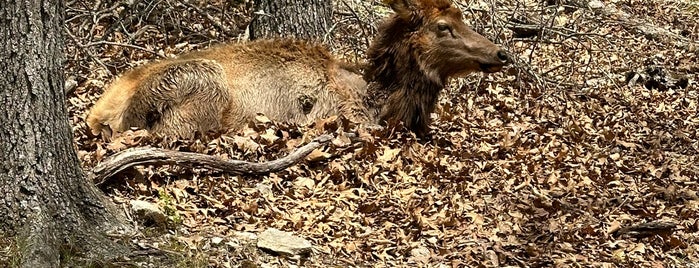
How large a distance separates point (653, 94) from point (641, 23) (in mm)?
3531

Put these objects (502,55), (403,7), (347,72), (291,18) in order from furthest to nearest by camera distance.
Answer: (291,18) < (347,72) < (403,7) < (502,55)

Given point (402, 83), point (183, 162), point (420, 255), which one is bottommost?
point (420, 255)

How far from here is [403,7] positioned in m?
8.89

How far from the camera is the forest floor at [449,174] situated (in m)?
6.19

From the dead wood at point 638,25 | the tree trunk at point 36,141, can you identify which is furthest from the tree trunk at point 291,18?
the tree trunk at point 36,141

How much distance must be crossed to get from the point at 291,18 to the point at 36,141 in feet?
17.8

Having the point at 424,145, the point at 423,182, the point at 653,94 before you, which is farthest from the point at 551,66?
the point at 423,182

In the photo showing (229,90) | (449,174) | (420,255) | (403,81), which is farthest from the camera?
(403,81)

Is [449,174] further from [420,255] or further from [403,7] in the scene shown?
[403,7]

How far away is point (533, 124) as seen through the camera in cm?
945

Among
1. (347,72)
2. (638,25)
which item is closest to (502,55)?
(347,72)

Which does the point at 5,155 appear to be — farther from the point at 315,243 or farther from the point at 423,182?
the point at 423,182

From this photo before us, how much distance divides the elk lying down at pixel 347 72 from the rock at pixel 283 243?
2.56 meters

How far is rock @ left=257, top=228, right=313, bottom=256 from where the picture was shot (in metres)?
5.73
